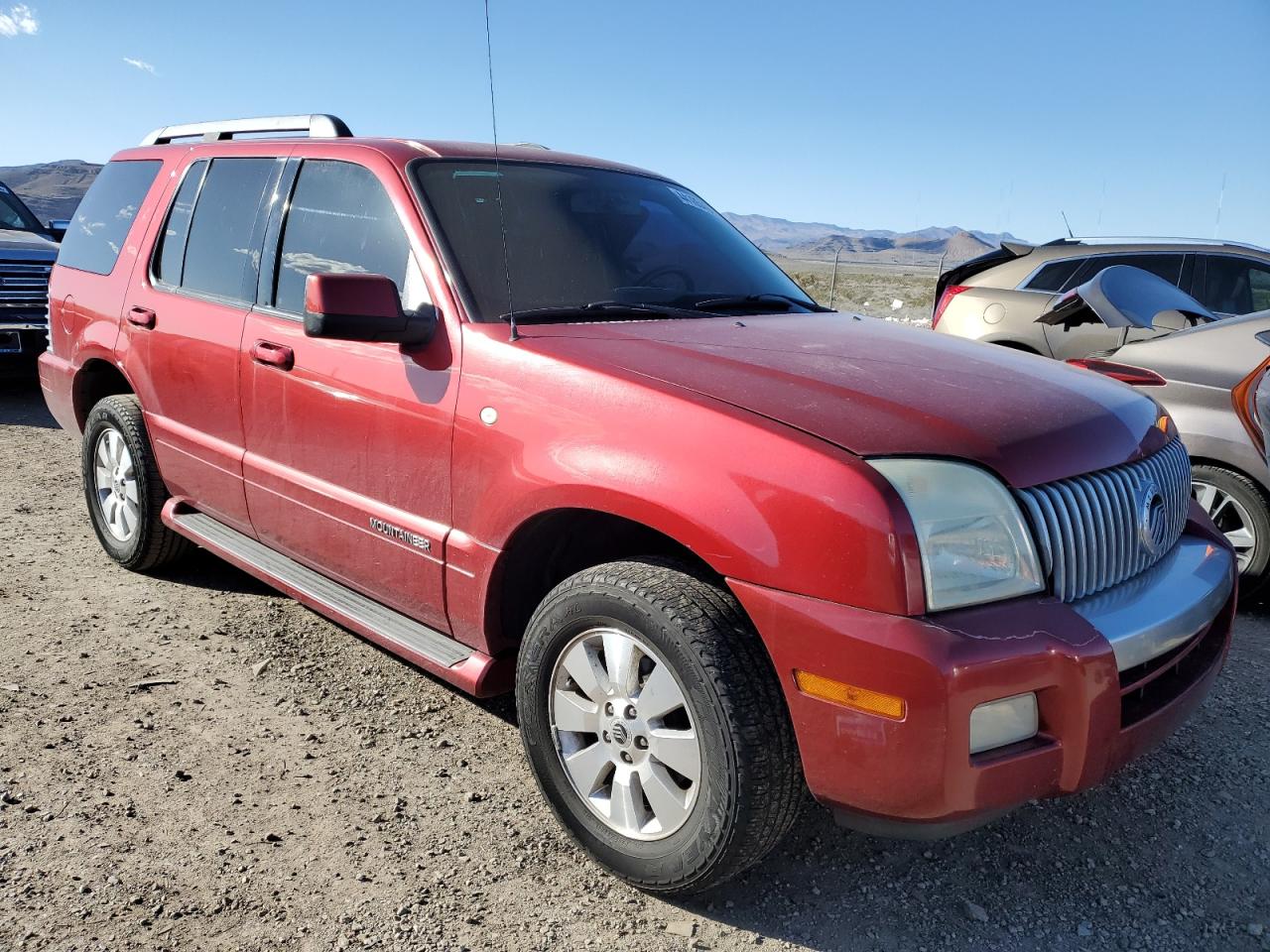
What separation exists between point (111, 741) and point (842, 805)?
229 cm

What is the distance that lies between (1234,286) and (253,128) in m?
6.43

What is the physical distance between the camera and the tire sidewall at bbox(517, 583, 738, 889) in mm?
2174

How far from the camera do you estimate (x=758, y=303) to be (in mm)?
3424

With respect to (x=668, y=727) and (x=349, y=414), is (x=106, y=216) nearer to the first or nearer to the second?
(x=349, y=414)

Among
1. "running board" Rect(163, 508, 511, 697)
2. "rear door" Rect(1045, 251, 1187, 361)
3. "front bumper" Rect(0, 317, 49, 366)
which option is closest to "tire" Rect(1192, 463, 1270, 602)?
"rear door" Rect(1045, 251, 1187, 361)

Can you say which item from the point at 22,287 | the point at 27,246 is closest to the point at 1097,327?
the point at 22,287

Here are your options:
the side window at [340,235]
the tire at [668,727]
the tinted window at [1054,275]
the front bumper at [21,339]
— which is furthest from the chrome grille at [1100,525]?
the front bumper at [21,339]

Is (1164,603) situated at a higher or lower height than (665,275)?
lower

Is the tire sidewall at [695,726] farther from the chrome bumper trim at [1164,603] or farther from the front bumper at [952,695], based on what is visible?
the chrome bumper trim at [1164,603]

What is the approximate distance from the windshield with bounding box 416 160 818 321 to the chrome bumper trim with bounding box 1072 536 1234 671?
1471 millimetres

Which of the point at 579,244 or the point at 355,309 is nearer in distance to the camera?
the point at 355,309

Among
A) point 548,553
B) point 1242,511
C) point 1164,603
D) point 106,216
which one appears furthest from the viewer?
point 106,216

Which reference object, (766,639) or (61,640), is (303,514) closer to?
(61,640)

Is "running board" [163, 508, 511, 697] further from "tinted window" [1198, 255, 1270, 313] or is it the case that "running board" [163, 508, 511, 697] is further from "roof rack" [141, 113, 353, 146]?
"tinted window" [1198, 255, 1270, 313]
